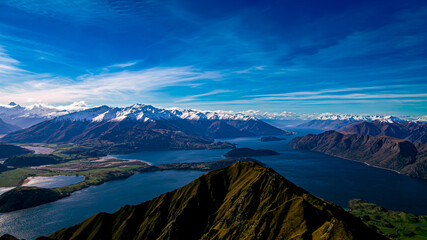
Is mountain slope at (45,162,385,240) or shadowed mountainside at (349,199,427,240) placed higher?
mountain slope at (45,162,385,240)

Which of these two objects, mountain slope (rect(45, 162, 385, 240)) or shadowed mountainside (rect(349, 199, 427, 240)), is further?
shadowed mountainside (rect(349, 199, 427, 240))

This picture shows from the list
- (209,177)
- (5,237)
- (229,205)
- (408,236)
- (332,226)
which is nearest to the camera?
(332,226)

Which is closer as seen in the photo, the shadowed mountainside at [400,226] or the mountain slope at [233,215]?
the mountain slope at [233,215]

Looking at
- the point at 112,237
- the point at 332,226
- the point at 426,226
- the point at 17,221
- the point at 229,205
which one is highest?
the point at 332,226

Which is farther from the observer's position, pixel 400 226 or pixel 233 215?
pixel 400 226

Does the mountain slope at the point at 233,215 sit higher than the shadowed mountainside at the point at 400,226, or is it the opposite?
the mountain slope at the point at 233,215

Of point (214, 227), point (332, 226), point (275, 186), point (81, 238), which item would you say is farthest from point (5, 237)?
point (332, 226)

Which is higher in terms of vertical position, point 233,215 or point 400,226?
point 233,215

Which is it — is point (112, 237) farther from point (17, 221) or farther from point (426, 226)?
point (426, 226)
